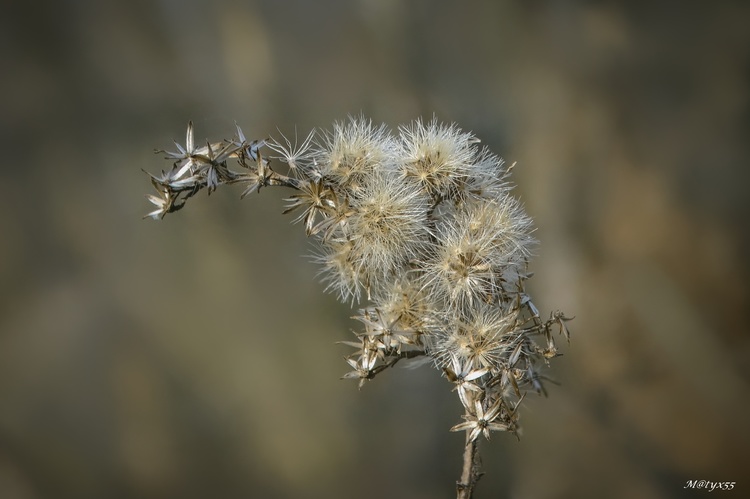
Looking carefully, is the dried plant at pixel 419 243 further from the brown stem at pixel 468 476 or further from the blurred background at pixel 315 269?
the blurred background at pixel 315 269

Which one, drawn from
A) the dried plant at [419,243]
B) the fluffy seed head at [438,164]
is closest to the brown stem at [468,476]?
the dried plant at [419,243]

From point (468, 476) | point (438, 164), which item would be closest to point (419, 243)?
point (438, 164)

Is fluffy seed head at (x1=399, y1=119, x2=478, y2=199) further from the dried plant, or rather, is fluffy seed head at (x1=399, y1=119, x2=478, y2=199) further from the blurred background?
the blurred background

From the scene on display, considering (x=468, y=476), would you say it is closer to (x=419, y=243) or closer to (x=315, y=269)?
(x=419, y=243)

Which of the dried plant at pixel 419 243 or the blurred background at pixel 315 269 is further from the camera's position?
the blurred background at pixel 315 269

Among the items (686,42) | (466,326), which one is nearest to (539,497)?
(466,326)

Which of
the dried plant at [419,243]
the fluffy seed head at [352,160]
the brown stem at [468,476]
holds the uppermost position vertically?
the fluffy seed head at [352,160]

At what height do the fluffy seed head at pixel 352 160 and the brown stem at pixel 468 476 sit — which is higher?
the fluffy seed head at pixel 352 160

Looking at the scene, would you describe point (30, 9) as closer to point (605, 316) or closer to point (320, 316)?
point (320, 316)
